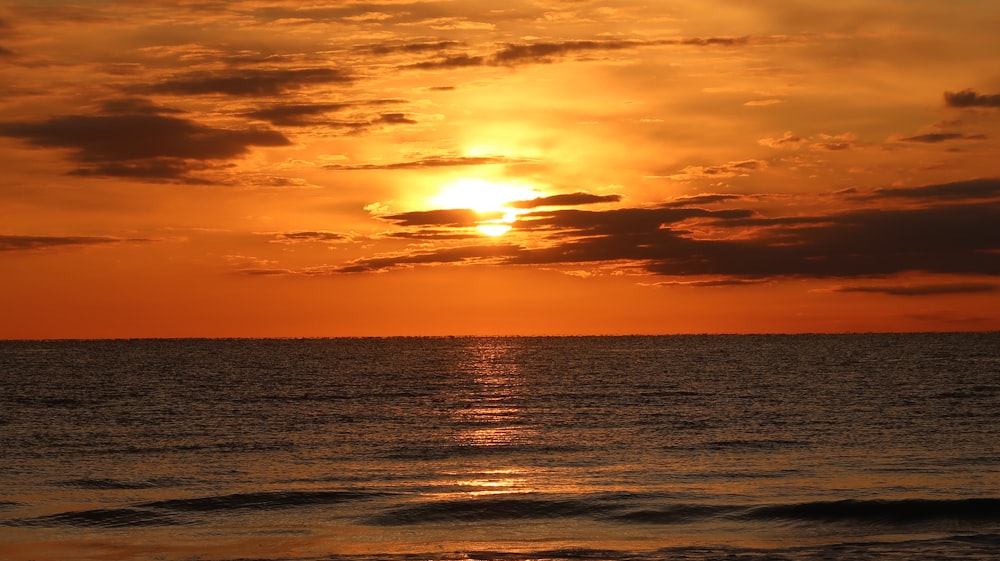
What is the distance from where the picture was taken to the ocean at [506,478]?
103 ft

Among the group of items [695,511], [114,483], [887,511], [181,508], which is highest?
[114,483]

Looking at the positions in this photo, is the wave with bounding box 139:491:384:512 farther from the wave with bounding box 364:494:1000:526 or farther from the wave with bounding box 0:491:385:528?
the wave with bounding box 364:494:1000:526

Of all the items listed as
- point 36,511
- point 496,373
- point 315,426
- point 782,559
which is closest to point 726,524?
point 782,559

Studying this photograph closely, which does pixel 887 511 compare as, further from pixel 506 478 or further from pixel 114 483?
pixel 114 483

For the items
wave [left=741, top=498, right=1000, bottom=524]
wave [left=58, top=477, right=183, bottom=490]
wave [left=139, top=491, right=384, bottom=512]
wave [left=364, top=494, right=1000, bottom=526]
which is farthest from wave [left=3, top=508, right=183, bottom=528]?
wave [left=741, top=498, right=1000, bottom=524]

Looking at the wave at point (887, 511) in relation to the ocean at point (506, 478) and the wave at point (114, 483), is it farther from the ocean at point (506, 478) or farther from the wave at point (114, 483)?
the wave at point (114, 483)

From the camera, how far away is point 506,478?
44250 mm

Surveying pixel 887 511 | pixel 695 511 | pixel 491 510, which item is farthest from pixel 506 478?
pixel 887 511

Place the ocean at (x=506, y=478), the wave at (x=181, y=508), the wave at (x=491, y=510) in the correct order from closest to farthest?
the ocean at (x=506, y=478) → the wave at (x=181, y=508) → the wave at (x=491, y=510)

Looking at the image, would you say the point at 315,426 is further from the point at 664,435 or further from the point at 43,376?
the point at 43,376

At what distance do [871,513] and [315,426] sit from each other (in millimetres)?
39854

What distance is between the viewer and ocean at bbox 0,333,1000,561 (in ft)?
103

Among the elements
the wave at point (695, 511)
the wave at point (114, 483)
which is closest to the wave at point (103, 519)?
the wave at point (114, 483)

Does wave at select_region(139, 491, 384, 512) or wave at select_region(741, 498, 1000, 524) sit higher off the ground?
wave at select_region(139, 491, 384, 512)
